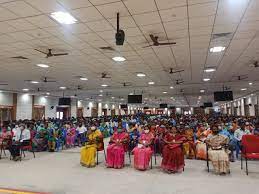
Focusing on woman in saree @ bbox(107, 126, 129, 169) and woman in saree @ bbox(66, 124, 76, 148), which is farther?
woman in saree @ bbox(66, 124, 76, 148)

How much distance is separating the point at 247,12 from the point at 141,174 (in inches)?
157

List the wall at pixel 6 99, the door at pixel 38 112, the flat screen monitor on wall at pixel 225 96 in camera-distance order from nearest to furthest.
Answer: the flat screen monitor on wall at pixel 225 96 < the wall at pixel 6 99 < the door at pixel 38 112

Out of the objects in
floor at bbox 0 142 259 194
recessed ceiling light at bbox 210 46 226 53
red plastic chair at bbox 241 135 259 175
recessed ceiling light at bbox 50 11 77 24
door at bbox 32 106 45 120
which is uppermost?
recessed ceiling light at bbox 210 46 226 53

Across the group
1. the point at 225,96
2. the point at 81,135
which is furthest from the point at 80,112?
the point at 225,96

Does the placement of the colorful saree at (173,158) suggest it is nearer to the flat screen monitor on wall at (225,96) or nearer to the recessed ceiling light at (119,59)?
the recessed ceiling light at (119,59)

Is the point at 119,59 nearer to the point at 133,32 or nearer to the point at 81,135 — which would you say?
the point at 133,32

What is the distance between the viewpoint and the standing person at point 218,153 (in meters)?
5.27

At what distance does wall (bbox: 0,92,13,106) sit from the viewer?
55.0 ft

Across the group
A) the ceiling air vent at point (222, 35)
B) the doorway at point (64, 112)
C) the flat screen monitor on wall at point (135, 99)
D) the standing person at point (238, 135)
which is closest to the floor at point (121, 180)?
the standing person at point (238, 135)

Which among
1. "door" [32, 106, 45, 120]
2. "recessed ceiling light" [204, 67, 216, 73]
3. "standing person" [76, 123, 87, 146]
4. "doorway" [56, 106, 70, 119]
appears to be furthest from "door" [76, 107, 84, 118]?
"recessed ceiling light" [204, 67, 216, 73]

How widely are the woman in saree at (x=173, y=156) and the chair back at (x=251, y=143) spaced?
56.4 inches

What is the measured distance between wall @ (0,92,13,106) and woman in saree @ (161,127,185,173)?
14724mm

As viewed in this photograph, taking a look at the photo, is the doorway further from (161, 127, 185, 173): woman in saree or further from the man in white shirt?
(161, 127, 185, 173): woman in saree

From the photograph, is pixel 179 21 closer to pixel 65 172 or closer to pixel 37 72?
pixel 65 172
